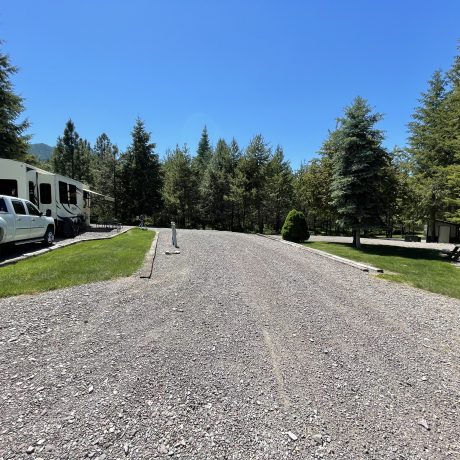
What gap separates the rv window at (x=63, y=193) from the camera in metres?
15.5

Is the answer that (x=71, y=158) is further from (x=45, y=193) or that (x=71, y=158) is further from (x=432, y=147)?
(x=432, y=147)

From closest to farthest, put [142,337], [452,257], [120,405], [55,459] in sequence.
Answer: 1. [55,459]
2. [120,405]
3. [142,337]
4. [452,257]

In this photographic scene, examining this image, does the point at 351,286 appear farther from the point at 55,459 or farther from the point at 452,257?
the point at 452,257

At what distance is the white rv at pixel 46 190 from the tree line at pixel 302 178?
22.9ft

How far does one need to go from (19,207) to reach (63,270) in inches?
166

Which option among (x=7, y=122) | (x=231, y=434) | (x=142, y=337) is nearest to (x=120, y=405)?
(x=231, y=434)

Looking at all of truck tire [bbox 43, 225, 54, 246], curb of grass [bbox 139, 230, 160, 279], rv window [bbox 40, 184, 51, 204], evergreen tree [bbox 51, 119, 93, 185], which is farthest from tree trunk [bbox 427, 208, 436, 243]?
evergreen tree [bbox 51, 119, 93, 185]

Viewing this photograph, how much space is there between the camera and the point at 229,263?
9.39m

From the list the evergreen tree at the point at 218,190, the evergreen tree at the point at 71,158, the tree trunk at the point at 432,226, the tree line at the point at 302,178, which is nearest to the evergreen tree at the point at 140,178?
the tree line at the point at 302,178

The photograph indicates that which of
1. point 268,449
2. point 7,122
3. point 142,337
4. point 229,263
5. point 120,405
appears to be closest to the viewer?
point 268,449

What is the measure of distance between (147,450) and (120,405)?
25.0 inches

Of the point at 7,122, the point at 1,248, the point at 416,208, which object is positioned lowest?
the point at 1,248

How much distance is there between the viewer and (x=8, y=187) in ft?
40.9

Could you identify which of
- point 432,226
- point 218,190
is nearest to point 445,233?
point 432,226
